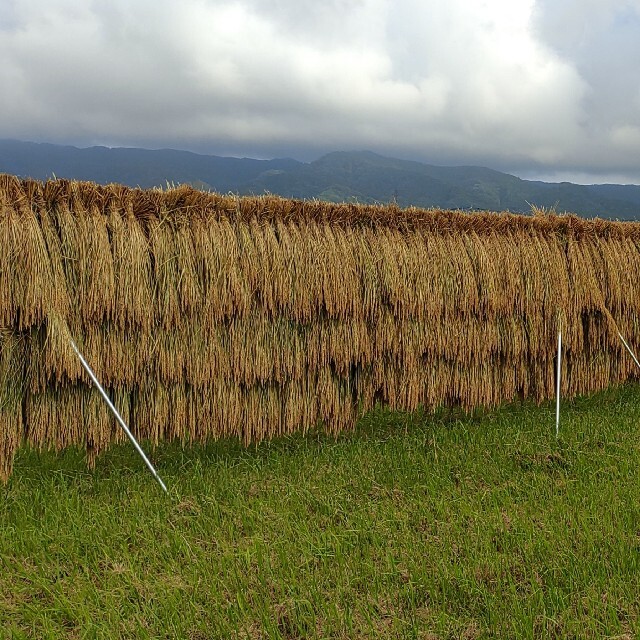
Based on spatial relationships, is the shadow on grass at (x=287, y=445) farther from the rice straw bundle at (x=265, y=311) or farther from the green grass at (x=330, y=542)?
the rice straw bundle at (x=265, y=311)

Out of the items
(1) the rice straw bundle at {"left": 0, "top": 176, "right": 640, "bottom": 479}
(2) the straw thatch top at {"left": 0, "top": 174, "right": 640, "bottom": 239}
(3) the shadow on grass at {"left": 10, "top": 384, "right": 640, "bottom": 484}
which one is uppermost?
(2) the straw thatch top at {"left": 0, "top": 174, "right": 640, "bottom": 239}

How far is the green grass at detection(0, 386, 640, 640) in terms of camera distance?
2.97 metres

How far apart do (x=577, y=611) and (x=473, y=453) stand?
8.05ft

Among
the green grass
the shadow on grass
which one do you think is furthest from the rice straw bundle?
the green grass

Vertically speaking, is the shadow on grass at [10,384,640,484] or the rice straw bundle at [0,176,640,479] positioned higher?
the rice straw bundle at [0,176,640,479]

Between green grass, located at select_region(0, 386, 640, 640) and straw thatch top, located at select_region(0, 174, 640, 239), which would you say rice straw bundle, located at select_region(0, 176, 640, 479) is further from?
green grass, located at select_region(0, 386, 640, 640)

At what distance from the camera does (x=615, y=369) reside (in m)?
7.27

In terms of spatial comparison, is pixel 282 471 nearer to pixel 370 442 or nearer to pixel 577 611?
pixel 370 442

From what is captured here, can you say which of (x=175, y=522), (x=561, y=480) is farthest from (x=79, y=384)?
(x=561, y=480)

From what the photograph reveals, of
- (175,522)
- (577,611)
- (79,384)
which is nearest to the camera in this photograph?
(577,611)

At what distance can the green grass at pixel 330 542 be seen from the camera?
297 cm

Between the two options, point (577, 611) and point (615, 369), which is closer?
point (577, 611)

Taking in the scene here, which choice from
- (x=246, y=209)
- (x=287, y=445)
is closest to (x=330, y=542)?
(x=287, y=445)

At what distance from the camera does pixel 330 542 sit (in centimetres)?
370
